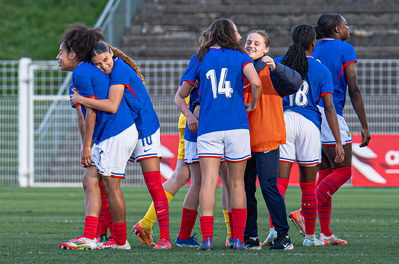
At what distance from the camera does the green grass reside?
17.1 ft

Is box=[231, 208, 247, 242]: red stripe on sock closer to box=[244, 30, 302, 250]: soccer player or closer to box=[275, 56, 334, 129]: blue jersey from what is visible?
box=[244, 30, 302, 250]: soccer player

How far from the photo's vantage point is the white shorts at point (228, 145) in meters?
5.57

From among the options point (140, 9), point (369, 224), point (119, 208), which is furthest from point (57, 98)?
point (119, 208)

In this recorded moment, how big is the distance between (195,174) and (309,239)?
3.63 feet

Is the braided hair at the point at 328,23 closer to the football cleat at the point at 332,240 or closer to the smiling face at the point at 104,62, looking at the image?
the football cleat at the point at 332,240

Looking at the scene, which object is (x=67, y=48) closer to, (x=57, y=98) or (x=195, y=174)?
(x=195, y=174)

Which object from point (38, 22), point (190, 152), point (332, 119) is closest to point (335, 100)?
point (332, 119)

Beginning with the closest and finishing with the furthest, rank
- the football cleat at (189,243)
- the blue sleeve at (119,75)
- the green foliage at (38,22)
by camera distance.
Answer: the blue sleeve at (119,75)
the football cleat at (189,243)
the green foliage at (38,22)

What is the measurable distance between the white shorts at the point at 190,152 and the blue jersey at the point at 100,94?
598mm

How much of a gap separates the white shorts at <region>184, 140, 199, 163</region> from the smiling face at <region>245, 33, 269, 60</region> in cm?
89

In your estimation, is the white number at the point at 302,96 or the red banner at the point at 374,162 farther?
the red banner at the point at 374,162

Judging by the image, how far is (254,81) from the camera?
5.52 m

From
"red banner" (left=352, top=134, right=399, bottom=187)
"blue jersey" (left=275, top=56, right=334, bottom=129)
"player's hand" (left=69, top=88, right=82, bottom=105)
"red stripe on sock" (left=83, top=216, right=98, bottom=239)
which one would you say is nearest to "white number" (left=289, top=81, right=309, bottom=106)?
"blue jersey" (left=275, top=56, right=334, bottom=129)

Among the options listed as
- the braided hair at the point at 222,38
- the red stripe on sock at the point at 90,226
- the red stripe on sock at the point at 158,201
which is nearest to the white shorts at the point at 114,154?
the red stripe on sock at the point at 158,201
